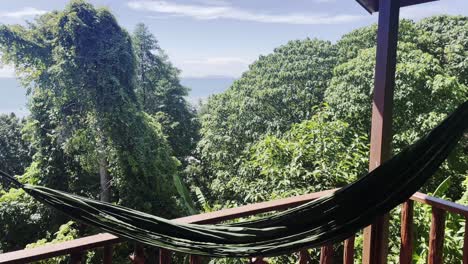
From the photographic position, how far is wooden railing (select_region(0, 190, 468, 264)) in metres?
0.87

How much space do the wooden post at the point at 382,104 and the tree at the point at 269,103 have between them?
738cm

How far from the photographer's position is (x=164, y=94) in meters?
13.0

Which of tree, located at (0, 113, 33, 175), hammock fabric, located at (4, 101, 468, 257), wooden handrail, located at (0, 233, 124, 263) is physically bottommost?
tree, located at (0, 113, 33, 175)

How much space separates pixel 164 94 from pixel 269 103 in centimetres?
493

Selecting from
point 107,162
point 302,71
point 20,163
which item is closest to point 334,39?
point 302,71

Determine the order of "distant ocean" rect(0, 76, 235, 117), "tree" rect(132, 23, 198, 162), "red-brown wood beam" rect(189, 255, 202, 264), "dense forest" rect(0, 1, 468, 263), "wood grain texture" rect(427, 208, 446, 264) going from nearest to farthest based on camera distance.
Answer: "red-brown wood beam" rect(189, 255, 202, 264) → "wood grain texture" rect(427, 208, 446, 264) → "dense forest" rect(0, 1, 468, 263) → "distant ocean" rect(0, 76, 235, 117) → "tree" rect(132, 23, 198, 162)

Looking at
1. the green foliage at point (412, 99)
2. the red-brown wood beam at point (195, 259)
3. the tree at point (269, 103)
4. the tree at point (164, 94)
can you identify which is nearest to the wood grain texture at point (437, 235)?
the red-brown wood beam at point (195, 259)

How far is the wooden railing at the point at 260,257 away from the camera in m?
0.87

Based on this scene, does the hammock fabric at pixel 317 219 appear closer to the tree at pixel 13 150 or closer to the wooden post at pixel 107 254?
the wooden post at pixel 107 254

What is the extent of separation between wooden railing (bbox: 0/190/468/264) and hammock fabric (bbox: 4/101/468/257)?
78mm

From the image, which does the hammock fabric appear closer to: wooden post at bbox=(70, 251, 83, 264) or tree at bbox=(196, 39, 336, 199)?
wooden post at bbox=(70, 251, 83, 264)

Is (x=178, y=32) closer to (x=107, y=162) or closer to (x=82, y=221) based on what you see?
(x=107, y=162)

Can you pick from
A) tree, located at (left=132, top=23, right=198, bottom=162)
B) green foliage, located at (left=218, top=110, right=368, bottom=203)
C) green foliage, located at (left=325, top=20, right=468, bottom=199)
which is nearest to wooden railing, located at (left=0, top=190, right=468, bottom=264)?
green foliage, located at (left=218, top=110, right=368, bottom=203)

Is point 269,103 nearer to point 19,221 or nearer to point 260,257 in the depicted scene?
point 19,221
